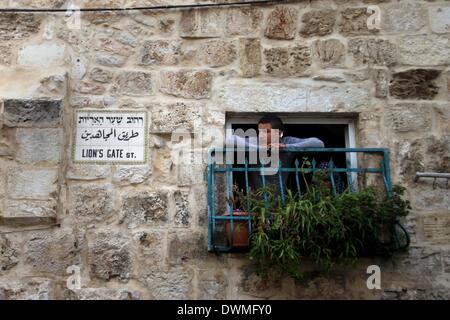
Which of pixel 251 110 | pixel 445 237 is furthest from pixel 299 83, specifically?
pixel 445 237

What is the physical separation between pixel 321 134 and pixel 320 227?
909 mm

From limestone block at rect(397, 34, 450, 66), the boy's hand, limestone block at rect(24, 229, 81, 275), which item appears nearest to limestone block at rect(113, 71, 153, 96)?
the boy's hand

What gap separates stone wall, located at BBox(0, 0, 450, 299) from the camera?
3.30 meters

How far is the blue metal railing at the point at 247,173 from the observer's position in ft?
10.8

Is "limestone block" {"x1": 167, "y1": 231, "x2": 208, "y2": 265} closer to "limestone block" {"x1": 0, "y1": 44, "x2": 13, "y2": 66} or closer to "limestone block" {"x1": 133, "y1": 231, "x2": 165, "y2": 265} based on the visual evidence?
"limestone block" {"x1": 133, "y1": 231, "x2": 165, "y2": 265}

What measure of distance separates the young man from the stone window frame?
11 cm

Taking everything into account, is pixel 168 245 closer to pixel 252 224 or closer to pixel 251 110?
pixel 252 224

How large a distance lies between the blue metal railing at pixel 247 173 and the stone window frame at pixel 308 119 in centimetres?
16

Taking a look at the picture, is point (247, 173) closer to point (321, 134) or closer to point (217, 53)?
point (321, 134)

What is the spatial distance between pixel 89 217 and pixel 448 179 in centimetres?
216

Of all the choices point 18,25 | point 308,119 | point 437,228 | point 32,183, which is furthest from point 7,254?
point 437,228

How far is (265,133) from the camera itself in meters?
3.52

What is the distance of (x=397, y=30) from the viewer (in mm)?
3680

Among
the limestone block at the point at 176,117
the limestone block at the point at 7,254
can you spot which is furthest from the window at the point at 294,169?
the limestone block at the point at 7,254
